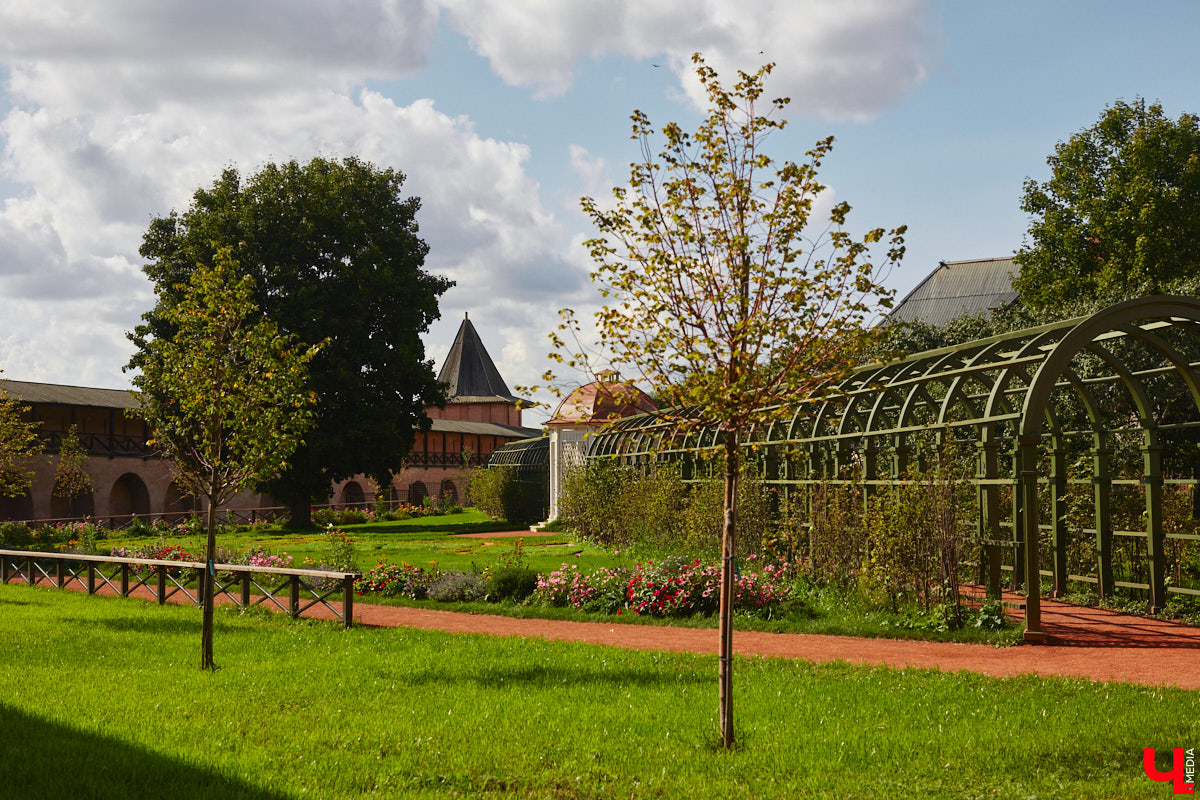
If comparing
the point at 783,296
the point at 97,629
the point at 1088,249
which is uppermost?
the point at 1088,249

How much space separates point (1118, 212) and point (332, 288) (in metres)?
22.0

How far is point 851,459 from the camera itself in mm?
13656

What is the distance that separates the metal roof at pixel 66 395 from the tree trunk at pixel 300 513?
8426 millimetres

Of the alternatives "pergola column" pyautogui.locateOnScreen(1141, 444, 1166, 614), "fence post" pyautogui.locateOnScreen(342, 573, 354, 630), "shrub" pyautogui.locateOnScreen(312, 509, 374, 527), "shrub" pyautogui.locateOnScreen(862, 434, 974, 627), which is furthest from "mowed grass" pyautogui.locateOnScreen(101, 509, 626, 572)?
"pergola column" pyautogui.locateOnScreen(1141, 444, 1166, 614)

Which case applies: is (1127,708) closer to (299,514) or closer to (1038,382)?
(1038,382)

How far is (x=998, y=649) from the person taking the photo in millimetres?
8664

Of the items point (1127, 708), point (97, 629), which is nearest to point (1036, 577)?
point (1127, 708)

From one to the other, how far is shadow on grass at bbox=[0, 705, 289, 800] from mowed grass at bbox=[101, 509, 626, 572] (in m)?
8.28

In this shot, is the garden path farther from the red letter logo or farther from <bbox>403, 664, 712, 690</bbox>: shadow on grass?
the red letter logo

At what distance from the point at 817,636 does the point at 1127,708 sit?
12.3 feet

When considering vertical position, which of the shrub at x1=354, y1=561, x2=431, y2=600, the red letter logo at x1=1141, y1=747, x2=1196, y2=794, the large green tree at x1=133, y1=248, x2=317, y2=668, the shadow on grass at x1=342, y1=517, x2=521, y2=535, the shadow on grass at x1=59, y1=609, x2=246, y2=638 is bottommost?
the shadow on grass at x1=342, y1=517, x2=521, y2=535

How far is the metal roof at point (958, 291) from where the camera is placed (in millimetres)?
40219

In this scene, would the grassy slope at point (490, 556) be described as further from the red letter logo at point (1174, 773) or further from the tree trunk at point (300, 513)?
the red letter logo at point (1174, 773)

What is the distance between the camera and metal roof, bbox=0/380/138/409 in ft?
113
